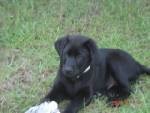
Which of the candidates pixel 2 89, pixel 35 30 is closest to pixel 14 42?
pixel 35 30

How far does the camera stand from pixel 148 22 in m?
7.46

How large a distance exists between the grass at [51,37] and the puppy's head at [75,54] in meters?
0.45

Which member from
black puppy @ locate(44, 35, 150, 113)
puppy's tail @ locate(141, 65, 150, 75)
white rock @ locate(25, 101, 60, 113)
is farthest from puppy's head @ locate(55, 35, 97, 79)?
puppy's tail @ locate(141, 65, 150, 75)

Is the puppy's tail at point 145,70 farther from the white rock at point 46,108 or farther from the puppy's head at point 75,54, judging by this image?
the white rock at point 46,108

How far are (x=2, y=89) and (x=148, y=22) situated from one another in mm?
2686

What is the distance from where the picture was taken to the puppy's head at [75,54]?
5.13 m

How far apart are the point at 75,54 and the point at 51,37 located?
1.91 metres

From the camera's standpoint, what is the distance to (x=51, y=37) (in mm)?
7039

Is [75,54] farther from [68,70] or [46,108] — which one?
[46,108]

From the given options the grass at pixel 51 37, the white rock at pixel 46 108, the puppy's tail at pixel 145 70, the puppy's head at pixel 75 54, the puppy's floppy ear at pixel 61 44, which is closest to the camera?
the white rock at pixel 46 108

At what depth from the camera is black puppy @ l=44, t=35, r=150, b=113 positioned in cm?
519

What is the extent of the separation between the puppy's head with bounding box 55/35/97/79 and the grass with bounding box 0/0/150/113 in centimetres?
45

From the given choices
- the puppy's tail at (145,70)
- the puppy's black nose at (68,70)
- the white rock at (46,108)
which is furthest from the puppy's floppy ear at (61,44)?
the puppy's tail at (145,70)

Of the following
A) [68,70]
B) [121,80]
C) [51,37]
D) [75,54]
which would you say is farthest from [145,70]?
[51,37]
